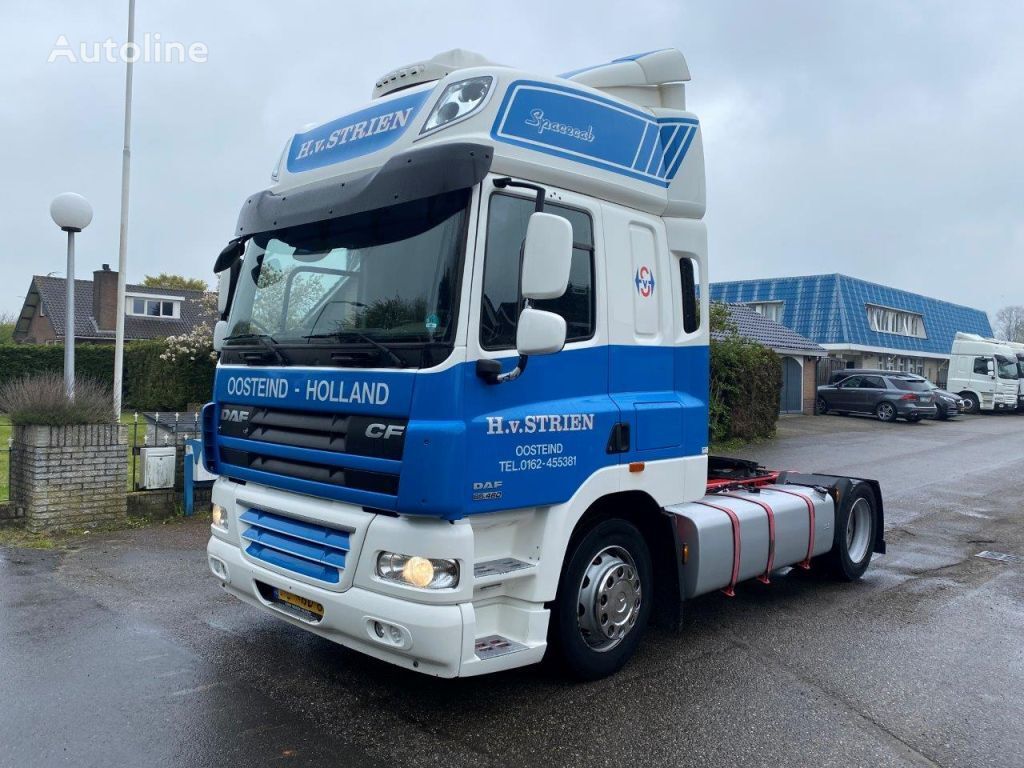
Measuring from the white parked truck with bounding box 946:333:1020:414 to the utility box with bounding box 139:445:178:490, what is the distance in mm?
34159

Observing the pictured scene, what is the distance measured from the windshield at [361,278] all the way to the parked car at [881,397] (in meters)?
27.1

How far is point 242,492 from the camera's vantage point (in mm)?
4848

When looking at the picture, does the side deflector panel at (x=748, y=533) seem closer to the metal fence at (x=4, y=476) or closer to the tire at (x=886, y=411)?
the metal fence at (x=4, y=476)

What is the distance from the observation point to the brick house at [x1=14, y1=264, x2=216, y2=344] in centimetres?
3834

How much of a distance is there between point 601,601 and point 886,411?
26455 millimetres

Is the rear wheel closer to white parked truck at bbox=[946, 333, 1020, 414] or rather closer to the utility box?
white parked truck at bbox=[946, 333, 1020, 414]

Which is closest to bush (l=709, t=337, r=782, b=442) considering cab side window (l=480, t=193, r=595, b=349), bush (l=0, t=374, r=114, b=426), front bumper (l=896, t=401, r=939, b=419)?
front bumper (l=896, t=401, r=939, b=419)

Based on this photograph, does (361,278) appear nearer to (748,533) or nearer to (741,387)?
(748,533)

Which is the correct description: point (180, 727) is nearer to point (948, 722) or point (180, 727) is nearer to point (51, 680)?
point (51, 680)

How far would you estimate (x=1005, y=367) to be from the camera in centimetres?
3447

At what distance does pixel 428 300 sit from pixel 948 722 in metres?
3.49

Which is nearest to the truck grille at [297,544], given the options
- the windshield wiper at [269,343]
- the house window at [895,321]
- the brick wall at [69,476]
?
the windshield wiper at [269,343]

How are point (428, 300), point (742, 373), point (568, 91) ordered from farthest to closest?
point (742, 373) → point (568, 91) → point (428, 300)

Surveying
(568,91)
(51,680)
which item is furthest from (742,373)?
(51,680)
